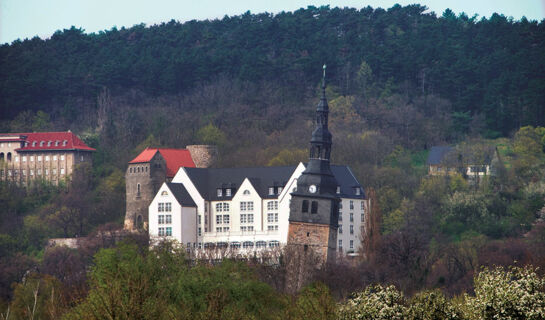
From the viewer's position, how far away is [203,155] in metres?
115

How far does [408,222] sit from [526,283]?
64.0 m

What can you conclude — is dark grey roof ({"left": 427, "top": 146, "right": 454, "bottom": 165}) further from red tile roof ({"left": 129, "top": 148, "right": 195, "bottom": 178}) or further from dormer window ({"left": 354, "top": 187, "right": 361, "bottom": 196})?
red tile roof ({"left": 129, "top": 148, "right": 195, "bottom": 178})

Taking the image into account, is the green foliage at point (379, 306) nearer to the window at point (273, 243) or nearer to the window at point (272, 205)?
the window at point (273, 243)

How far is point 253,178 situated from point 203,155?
12340mm

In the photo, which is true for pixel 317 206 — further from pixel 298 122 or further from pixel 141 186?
pixel 298 122

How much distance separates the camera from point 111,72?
510ft

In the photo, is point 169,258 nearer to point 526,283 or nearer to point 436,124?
point 526,283

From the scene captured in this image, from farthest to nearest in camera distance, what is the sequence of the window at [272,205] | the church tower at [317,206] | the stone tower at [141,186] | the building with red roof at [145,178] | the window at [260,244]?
the building with red roof at [145,178] → the stone tower at [141,186] → the window at [272,205] → the window at [260,244] → the church tower at [317,206]

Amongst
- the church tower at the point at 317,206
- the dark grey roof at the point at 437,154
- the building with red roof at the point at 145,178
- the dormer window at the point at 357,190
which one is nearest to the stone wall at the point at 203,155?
the building with red roof at the point at 145,178

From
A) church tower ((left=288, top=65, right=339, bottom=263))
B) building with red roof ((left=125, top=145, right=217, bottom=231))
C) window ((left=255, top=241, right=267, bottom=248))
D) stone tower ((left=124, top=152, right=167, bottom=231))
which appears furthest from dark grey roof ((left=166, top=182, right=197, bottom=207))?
church tower ((left=288, top=65, right=339, bottom=263))

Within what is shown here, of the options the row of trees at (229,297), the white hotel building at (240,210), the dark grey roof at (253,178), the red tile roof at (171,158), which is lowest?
the row of trees at (229,297)

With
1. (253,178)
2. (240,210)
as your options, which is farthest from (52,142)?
(240,210)

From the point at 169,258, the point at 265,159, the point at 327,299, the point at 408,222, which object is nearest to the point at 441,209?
the point at 408,222

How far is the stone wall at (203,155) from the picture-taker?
377 feet
